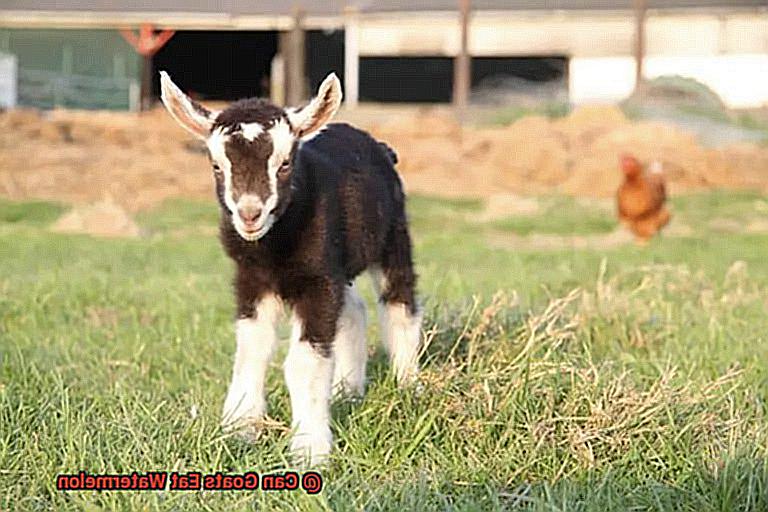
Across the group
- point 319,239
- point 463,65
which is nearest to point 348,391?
point 319,239

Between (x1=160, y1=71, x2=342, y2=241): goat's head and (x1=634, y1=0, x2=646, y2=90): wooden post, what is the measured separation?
17.0 metres

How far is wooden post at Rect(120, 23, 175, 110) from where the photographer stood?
24.7m

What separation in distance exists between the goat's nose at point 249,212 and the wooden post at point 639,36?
17.5m

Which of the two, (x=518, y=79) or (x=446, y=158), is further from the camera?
(x=518, y=79)

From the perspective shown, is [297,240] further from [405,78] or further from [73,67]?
[73,67]

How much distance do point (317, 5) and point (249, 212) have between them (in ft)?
61.3

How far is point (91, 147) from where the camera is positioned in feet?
71.1

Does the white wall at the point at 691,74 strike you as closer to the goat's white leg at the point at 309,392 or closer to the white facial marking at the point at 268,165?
Answer: the goat's white leg at the point at 309,392

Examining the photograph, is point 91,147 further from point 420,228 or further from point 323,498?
point 323,498

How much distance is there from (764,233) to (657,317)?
8177 mm

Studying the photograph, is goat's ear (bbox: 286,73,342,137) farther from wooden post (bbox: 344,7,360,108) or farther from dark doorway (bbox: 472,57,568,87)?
dark doorway (bbox: 472,57,568,87)

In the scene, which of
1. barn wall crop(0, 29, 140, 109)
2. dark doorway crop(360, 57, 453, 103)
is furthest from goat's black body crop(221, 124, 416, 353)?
barn wall crop(0, 29, 140, 109)

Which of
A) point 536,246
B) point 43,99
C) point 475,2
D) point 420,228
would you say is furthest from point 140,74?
point 536,246

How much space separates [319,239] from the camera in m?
5.40
